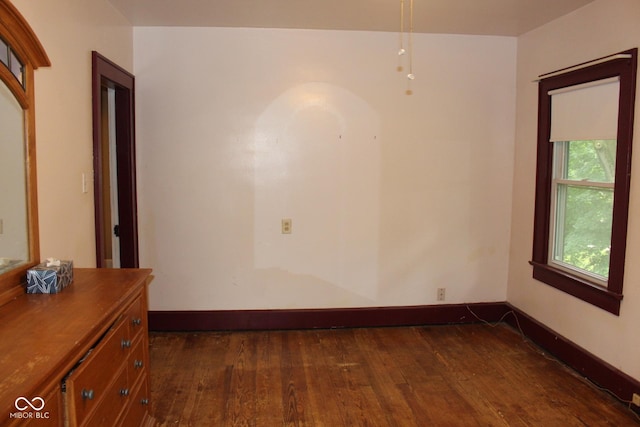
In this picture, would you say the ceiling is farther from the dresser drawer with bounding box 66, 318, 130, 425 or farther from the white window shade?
the dresser drawer with bounding box 66, 318, 130, 425

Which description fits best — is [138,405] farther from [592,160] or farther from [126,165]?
[592,160]

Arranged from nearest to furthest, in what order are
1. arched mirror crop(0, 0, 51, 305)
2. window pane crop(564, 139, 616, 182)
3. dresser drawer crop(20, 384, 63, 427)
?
dresser drawer crop(20, 384, 63, 427) → arched mirror crop(0, 0, 51, 305) → window pane crop(564, 139, 616, 182)

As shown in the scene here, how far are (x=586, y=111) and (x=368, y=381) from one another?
2310 millimetres

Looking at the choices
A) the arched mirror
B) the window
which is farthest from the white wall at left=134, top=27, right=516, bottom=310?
the arched mirror

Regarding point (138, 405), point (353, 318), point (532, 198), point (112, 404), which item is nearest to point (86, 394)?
point (112, 404)

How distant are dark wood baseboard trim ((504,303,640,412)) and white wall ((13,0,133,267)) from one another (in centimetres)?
325

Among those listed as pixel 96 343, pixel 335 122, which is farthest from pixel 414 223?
pixel 96 343

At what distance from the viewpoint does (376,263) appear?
393 cm

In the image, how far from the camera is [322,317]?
12.8 ft

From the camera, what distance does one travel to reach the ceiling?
121 inches

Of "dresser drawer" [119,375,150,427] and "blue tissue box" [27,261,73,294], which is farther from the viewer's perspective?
"dresser drawer" [119,375,150,427]

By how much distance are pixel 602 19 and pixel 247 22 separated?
244 cm

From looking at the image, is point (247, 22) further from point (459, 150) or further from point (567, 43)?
point (567, 43)

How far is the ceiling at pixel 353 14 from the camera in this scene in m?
3.08
